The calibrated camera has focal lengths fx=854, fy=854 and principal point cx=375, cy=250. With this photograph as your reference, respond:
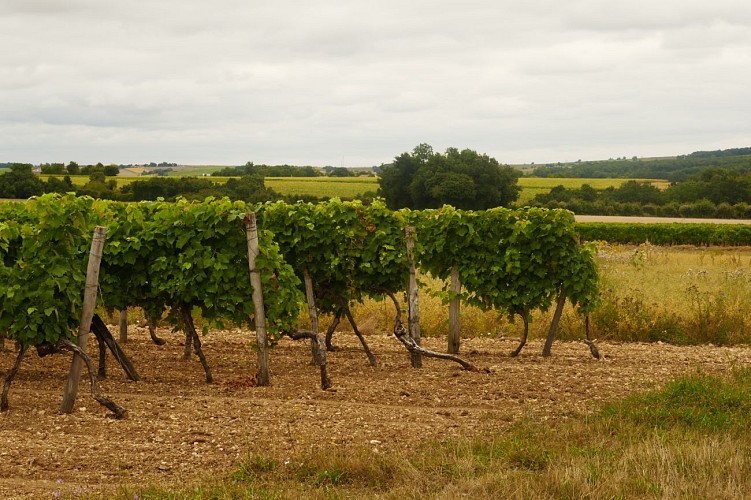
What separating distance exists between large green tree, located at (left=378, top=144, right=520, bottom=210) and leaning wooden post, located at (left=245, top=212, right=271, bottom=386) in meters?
52.6

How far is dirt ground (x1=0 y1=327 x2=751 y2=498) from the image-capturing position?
7410mm

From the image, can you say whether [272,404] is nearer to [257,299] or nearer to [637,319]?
[257,299]

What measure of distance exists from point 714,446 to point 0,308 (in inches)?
287

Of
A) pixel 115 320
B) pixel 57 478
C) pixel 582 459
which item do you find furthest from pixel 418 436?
pixel 115 320

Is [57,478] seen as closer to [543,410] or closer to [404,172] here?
[543,410]

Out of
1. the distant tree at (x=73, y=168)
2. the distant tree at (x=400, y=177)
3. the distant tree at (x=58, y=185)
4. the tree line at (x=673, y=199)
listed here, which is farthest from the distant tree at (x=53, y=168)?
the tree line at (x=673, y=199)

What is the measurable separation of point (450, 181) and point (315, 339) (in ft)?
175

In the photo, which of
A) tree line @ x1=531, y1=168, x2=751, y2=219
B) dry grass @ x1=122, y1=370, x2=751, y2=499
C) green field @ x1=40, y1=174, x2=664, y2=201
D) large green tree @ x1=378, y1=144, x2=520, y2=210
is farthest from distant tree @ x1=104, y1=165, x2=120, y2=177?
dry grass @ x1=122, y1=370, x2=751, y2=499

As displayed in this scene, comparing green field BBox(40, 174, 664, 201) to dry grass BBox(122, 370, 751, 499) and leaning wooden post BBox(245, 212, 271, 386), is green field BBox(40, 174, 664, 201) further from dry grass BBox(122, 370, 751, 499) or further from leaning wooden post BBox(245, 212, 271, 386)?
dry grass BBox(122, 370, 751, 499)

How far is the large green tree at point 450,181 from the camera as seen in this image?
63.3m

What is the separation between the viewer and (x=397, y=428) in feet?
27.3

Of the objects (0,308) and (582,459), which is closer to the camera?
(582,459)

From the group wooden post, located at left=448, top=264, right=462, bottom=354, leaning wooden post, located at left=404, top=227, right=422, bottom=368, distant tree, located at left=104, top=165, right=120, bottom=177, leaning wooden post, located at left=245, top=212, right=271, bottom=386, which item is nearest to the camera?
leaning wooden post, located at left=245, top=212, right=271, bottom=386

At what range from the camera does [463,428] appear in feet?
27.5
